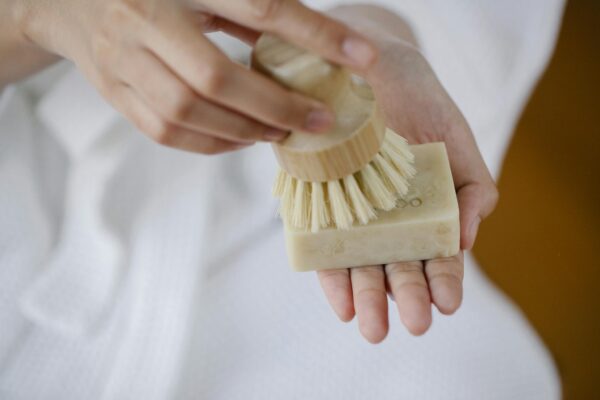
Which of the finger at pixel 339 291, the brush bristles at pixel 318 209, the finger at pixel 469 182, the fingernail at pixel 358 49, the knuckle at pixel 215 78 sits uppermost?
the fingernail at pixel 358 49

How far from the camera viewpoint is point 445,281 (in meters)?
0.53

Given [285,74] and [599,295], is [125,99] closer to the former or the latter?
[285,74]

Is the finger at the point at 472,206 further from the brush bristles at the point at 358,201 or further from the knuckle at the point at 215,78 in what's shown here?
the knuckle at the point at 215,78

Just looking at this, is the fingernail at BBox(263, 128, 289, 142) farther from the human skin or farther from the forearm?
the forearm

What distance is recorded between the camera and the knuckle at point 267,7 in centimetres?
39

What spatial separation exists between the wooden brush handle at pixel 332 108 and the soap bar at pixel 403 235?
7 centimetres

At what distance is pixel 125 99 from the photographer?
0.46m

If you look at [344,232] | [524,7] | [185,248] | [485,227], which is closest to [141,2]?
[344,232]

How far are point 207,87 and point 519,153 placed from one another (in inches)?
33.0

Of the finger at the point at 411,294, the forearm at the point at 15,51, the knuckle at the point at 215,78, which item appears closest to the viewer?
the knuckle at the point at 215,78

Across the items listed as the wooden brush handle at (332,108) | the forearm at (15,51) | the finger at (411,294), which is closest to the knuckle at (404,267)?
the finger at (411,294)

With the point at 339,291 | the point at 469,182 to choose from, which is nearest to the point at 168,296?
the point at 339,291

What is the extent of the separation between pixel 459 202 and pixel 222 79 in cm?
28

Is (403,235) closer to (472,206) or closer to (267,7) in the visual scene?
(472,206)
